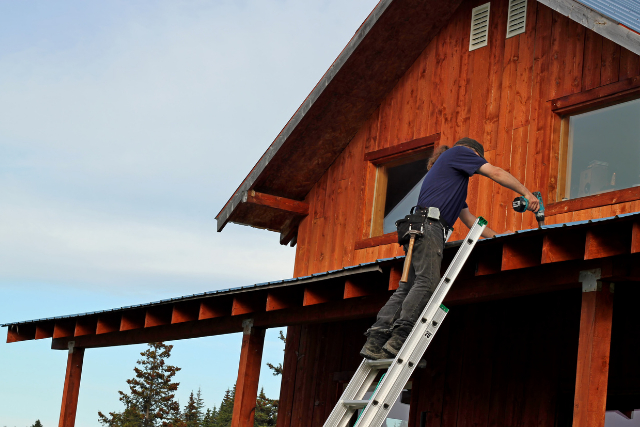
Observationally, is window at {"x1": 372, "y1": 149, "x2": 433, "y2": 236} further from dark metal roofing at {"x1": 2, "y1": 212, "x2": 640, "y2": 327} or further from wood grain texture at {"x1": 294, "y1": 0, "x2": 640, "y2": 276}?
dark metal roofing at {"x1": 2, "y1": 212, "x2": 640, "y2": 327}

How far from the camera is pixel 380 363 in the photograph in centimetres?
633

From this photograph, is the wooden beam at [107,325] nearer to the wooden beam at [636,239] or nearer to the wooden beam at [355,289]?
the wooden beam at [355,289]

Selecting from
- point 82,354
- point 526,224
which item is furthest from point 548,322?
point 82,354

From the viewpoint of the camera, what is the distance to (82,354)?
13.5 metres

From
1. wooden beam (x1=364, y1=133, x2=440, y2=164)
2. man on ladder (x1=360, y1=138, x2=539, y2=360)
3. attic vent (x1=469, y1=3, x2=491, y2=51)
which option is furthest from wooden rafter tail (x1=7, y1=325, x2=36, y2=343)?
man on ladder (x1=360, y1=138, x2=539, y2=360)

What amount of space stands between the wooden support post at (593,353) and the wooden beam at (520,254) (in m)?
0.42

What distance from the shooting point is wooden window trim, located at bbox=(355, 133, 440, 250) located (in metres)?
11.4

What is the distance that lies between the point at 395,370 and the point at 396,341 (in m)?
0.42

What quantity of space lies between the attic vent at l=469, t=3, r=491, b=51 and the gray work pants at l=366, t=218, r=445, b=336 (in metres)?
4.99

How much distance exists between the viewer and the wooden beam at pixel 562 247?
6871 mm

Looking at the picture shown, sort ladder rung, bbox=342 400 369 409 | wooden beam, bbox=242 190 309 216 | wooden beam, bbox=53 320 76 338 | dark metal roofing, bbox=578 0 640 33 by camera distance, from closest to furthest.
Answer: ladder rung, bbox=342 400 369 409
dark metal roofing, bbox=578 0 640 33
wooden beam, bbox=242 190 309 216
wooden beam, bbox=53 320 76 338

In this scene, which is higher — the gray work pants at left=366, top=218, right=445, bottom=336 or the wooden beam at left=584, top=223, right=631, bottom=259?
the wooden beam at left=584, top=223, right=631, bottom=259

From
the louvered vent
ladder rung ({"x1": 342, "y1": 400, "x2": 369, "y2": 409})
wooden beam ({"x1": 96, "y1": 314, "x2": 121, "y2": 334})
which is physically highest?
the louvered vent

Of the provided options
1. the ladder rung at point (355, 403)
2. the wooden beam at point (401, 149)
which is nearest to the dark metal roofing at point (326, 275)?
the ladder rung at point (355, 403)
